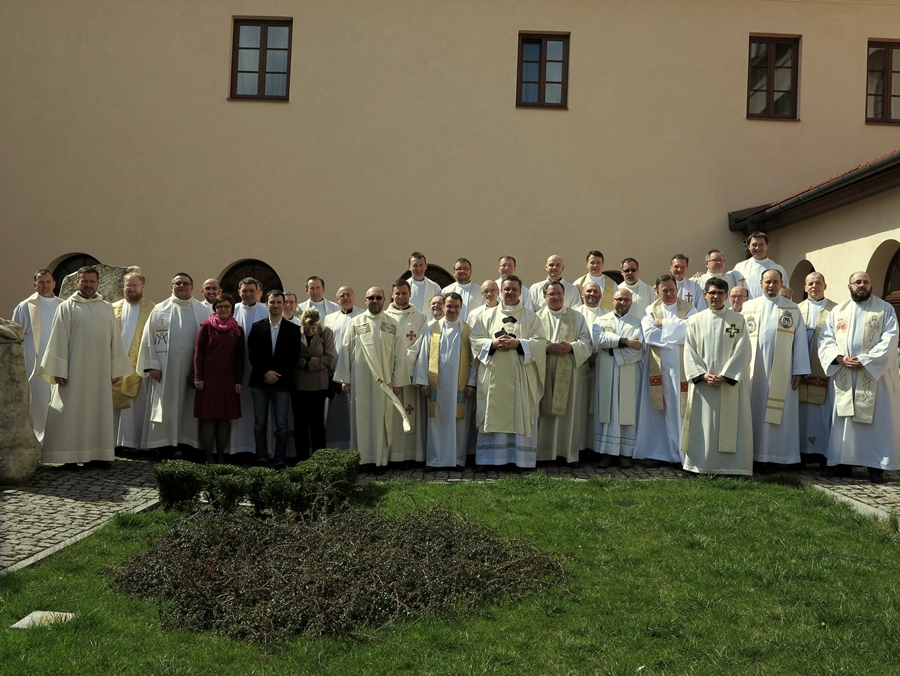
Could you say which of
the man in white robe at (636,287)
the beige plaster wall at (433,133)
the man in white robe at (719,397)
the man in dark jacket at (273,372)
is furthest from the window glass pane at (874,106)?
the man in dark jacket at (273,372)

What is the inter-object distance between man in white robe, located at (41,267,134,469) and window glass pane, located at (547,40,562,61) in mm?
Result: 9027

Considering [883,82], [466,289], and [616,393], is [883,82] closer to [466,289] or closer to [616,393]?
[466,289]

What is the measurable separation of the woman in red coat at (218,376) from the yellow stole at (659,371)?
4273 millimetres

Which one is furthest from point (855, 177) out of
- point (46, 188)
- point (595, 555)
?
point (46, 188)

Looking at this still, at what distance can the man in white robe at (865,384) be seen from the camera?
28.2ft

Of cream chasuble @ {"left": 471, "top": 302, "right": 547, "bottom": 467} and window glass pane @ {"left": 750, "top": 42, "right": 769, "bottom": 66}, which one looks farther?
window glass pane @ {"left": 750, "top": 42, "right": 769, "bottom": 66}

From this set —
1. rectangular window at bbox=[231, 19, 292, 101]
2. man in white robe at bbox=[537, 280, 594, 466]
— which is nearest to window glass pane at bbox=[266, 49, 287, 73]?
rectangular window at bbox=[231, 19, 292, 101]

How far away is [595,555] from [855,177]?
7.87 metres

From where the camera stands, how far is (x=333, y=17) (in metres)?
14.9

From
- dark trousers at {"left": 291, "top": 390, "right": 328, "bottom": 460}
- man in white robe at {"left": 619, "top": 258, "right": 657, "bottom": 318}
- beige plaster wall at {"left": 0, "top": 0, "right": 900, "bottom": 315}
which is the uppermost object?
beige plaster wall at {"left": 0, "top": 0, "right": 900, "bottom": 315}

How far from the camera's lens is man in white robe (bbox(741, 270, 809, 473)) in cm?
900

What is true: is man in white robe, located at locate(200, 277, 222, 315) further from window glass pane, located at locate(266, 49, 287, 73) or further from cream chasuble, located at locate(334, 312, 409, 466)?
window glass pane, located at locate(266, 49, 287, 73)

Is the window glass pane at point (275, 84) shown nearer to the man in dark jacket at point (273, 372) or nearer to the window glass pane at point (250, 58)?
the window glass pane at point (250, 58)

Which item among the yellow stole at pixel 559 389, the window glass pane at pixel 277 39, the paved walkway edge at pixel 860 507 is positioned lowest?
the paved walkway edge at pixel 860 507
